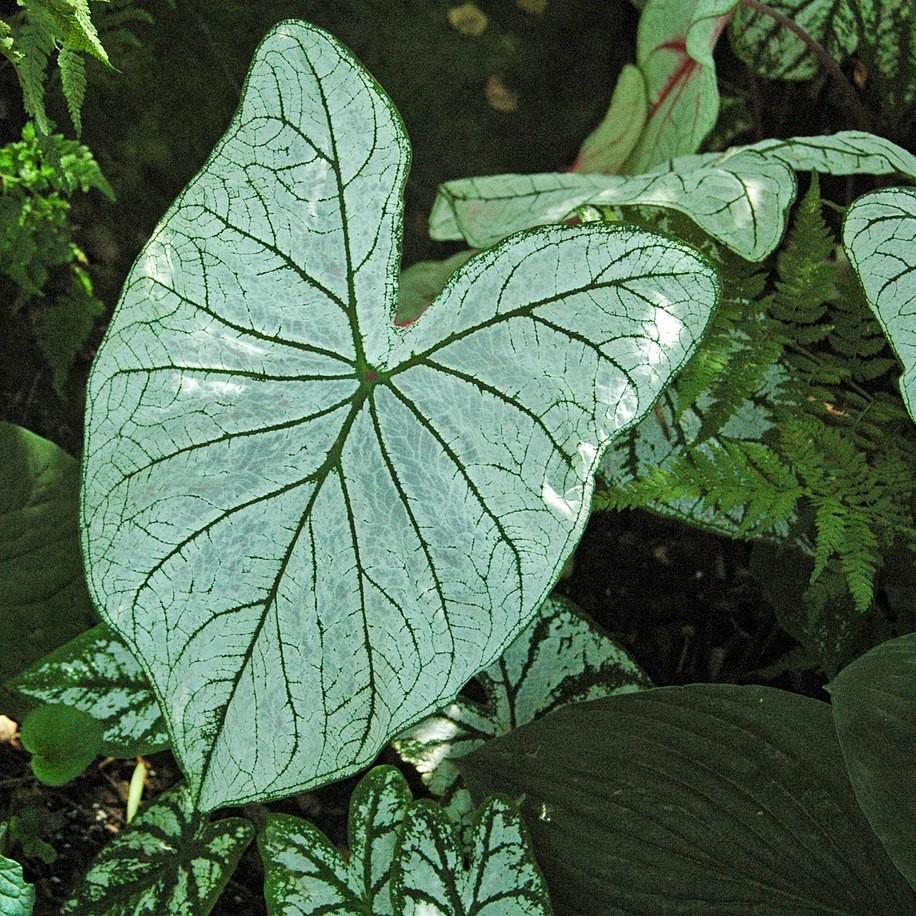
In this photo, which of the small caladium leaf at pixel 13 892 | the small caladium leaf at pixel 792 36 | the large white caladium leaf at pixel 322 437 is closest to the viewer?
the large white caladium leaf at pixel 322 437

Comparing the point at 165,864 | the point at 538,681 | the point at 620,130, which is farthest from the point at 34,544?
the point at 620,130

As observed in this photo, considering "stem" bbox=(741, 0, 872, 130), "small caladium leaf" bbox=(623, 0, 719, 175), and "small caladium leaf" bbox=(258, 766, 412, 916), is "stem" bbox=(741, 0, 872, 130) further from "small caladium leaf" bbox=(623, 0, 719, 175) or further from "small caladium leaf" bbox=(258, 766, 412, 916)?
"small caladium leaf" bbox=(258, 766, 412, 916)

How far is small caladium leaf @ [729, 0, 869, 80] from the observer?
1521 millimetres

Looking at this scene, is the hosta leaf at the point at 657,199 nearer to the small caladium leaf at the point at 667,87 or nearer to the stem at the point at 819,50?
the small caladium leaf at the point at 667,87

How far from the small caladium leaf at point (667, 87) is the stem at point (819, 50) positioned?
0.11m

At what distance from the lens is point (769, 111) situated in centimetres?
182

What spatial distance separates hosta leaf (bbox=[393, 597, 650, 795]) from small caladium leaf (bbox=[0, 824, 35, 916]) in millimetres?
492

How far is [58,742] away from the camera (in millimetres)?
1151

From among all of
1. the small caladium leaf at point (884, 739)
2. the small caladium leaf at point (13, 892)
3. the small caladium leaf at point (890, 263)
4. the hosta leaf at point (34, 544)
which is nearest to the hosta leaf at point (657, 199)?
the small caladium leaf at point (890, 263)

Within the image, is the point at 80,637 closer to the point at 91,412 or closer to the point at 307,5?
the point at 91,412

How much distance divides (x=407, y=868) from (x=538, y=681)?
0.34 meters

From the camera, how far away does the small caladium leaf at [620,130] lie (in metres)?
1.53

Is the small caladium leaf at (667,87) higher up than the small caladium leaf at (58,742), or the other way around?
the small caladium leaf at (667,87)

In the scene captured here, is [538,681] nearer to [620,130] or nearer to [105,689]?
[105,689]
